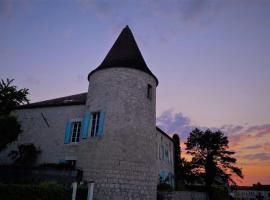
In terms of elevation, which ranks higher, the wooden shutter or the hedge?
the wooden shutter

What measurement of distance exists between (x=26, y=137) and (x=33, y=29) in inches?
313

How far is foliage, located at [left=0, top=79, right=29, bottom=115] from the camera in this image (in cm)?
1341

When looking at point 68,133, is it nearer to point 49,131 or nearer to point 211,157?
point 49,131

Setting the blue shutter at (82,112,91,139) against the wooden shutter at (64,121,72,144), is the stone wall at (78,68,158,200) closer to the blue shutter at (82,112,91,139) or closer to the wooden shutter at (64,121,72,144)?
the blue shutter at (82,112,91,139)

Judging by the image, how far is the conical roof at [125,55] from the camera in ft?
45.2

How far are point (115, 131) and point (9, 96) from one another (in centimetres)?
666

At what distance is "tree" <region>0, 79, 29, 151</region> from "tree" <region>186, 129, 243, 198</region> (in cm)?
2264

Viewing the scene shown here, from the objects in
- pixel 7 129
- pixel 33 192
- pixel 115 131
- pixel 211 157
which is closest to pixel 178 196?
pixel 115 131

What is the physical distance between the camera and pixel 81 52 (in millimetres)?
14852

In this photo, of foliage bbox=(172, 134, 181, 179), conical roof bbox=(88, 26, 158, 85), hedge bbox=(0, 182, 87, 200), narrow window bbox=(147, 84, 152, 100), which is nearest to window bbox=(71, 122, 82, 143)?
conical roof bbox=(88, 26, 158, 85)

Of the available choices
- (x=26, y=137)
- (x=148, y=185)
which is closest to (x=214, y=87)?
(x=148, y=185)

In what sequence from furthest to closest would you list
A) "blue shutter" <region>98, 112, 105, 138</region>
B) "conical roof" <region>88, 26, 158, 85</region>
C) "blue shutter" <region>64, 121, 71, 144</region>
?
"blue shutter" <region>64, 121, 71, 144</region>, "conical roof" <region>88, 26, 158, 85</region>, "blue shutter" <region>98, 112, 105, 138</region>

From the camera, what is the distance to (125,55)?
14.4m

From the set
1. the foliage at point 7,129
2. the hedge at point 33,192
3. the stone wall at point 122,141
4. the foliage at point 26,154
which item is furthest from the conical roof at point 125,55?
the hedge at point 33,192
